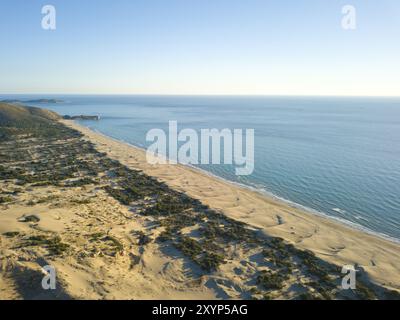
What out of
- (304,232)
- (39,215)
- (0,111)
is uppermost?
(0,111)

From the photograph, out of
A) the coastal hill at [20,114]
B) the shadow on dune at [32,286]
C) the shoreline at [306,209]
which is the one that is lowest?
the shoreline at [306,209]

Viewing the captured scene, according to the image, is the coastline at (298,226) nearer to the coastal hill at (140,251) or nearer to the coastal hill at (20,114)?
the coastal hill at (140,251)

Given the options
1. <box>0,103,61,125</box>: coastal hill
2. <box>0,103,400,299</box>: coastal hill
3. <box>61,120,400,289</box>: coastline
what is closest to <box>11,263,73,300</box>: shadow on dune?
<box>0,103,400,299</box>: coastal hill

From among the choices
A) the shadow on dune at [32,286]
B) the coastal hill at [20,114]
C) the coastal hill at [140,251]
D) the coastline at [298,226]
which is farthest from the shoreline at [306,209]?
the coastal hill at [20,114]

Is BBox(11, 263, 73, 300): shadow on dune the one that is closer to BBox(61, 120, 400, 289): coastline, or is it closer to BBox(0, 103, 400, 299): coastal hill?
BBox(0, 103, 400, 299): coastal hill
